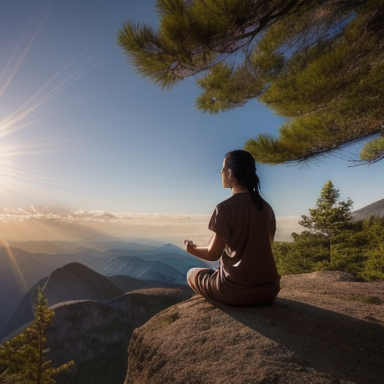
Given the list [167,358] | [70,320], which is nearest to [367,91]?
[167,358]

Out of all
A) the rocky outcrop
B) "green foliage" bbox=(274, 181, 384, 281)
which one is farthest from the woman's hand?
the rocky outcrop

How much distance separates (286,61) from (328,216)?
14860 millimetres

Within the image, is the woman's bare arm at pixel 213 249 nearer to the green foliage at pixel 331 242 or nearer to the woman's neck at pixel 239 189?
the woman's neck at pixel 239 189

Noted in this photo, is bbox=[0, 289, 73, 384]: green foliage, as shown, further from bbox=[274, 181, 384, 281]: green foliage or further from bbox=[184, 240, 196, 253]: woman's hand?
bbox=[274, 181, 384, 281]: green foliage

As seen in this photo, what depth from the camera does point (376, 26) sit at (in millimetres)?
6660

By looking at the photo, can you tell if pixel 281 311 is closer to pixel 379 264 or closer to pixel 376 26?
Answer: pixel 376 26

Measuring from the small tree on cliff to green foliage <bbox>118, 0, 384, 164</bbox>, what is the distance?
10.5 m

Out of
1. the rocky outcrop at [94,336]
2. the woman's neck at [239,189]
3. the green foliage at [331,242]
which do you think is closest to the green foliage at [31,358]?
the woman's neck at [239,189]

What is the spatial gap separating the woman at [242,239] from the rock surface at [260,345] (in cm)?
36

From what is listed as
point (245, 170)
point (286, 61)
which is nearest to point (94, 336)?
point (286, 61)

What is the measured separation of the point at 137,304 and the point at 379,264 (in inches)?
985

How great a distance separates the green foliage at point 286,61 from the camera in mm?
5852

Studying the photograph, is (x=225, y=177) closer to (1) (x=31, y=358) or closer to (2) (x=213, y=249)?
(2) (x=213, y=249)

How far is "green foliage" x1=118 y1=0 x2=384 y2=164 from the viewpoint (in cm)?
585
